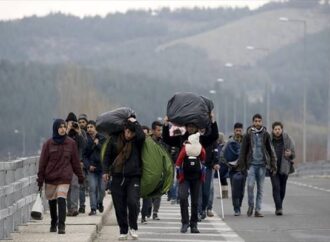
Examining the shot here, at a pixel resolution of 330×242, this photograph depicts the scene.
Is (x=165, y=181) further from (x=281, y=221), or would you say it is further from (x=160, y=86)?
(x=160, y=86)

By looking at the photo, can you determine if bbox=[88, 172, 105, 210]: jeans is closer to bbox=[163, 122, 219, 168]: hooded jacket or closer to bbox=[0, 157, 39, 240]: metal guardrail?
bbox=[0, 157, 39, 240]: metal guardrail

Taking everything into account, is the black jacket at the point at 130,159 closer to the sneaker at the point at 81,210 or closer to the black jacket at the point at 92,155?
the sneaker at the point at 81,210

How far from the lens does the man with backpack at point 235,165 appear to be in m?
27.9

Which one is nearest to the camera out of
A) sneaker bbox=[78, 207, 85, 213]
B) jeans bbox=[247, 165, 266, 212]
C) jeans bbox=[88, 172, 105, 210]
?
jeans bbox=[88, 172, 105, 210]

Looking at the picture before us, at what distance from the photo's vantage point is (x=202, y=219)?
26219mm

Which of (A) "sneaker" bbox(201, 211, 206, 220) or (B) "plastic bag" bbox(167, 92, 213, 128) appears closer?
(B) "plastic bag" bbox(167, 92, 213, 128)

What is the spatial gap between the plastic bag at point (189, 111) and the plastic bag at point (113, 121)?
5.46 ft

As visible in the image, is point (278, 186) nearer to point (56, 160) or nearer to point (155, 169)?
point (155, 169)

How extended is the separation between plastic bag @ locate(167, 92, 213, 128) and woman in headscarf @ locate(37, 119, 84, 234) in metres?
2.10

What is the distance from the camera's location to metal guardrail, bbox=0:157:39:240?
778 inches

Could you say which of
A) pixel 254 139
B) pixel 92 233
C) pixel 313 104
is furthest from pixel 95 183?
pixel 313 104

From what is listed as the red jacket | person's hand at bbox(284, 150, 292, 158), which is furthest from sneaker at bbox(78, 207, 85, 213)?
the red jacket

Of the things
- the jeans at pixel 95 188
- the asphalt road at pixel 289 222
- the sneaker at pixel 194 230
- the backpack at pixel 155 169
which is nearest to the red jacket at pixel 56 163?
the backpack at pixel 155 169

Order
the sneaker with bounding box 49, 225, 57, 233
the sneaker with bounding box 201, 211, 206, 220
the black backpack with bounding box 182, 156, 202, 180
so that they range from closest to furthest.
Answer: the sneaker with bounding box 49, 225, 57, 233 < the black backpack with bounding box 182, 156, 202, 180 < the sneaker with bounding box 201, 211, 206, 220
